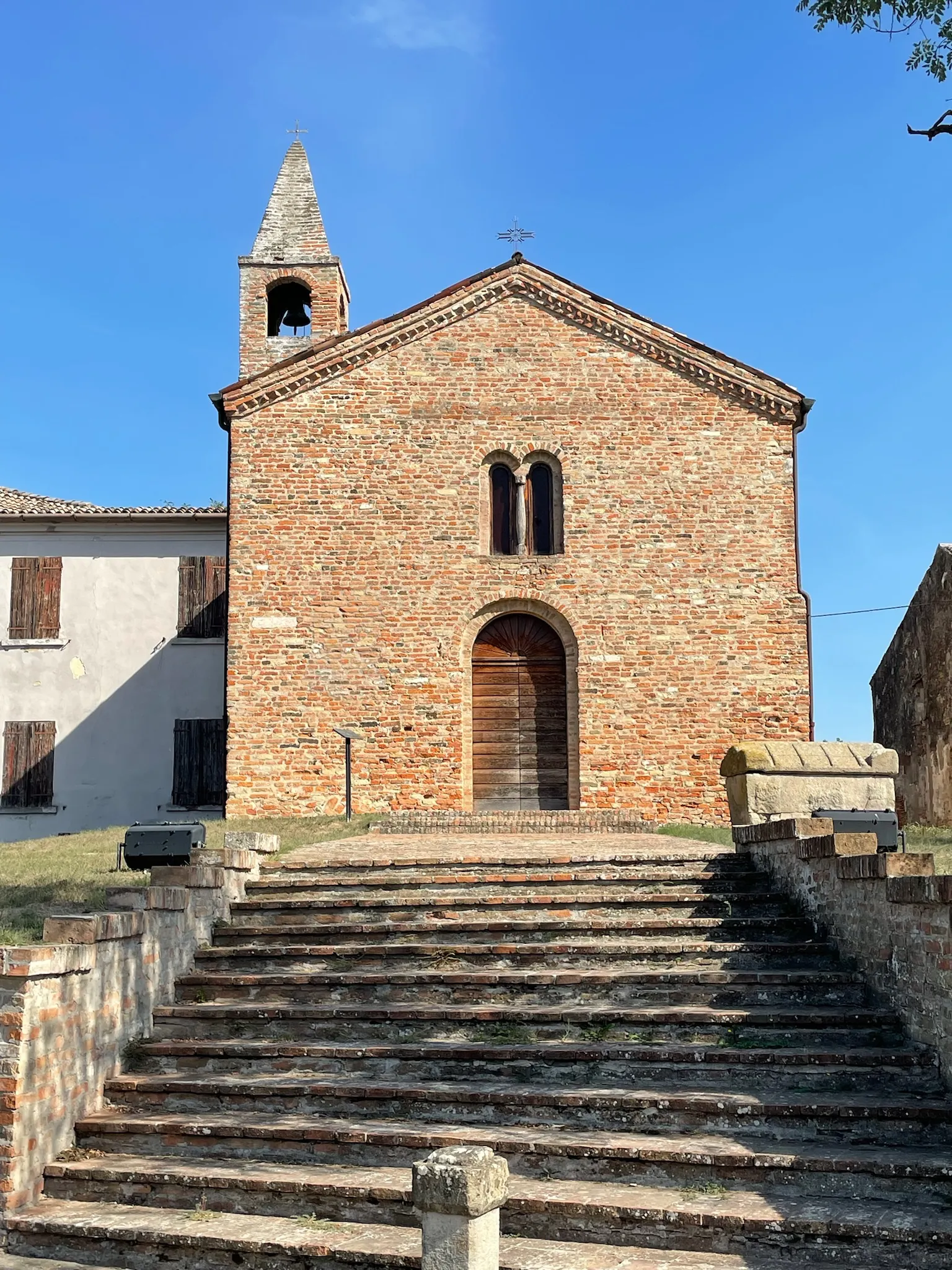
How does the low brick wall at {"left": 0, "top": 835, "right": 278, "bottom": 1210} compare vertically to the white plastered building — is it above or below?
below

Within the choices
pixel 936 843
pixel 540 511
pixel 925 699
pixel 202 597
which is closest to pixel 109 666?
pixel 202 597

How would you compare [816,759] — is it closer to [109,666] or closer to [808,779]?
[808,779]

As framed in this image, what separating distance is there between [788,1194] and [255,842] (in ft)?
20.1

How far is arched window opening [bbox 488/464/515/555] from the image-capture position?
59.0 ft

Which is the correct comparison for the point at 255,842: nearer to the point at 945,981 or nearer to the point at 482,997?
the point at 482,997

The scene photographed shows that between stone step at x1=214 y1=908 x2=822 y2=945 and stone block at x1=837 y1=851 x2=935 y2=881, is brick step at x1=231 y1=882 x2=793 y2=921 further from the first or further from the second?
stone block at x1=837 y1=851 x2=935 y2=881

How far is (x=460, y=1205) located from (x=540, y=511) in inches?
556

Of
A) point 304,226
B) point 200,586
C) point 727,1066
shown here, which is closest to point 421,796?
point 200,586

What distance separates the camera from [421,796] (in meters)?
17.0

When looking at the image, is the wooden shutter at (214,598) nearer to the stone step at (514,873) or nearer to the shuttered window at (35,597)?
the shuttered window at (35,597)

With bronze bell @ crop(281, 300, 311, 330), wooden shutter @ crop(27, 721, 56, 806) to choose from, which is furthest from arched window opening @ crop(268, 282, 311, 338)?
wooden shutter @ crop(27, 721, 56, 806)

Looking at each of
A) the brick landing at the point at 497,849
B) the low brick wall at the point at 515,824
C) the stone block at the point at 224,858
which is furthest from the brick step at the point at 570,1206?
the low brick wall at the point at 515,824

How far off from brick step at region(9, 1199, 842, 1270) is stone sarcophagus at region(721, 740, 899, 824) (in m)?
8.15

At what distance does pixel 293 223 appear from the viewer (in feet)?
78.7
